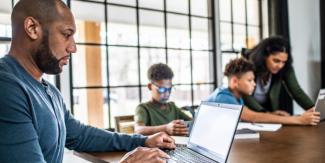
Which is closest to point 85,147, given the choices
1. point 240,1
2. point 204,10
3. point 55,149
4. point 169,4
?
point 55,149

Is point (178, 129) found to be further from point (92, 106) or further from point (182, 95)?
point (182, 95)

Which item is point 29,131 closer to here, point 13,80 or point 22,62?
point 13,80

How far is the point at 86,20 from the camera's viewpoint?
7.88ft

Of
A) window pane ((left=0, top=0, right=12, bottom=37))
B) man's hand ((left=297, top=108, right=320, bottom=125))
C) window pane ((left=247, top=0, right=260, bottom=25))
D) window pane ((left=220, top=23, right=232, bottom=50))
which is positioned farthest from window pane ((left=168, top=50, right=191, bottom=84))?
window pane ((left=0, top=0, right=12, bottom=37))

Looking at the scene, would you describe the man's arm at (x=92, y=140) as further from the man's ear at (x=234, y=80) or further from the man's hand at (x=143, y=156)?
the man's ear at (x=234, y=80)

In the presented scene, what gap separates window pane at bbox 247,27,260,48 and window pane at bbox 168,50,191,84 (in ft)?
3.31

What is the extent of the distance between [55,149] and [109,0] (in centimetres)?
173

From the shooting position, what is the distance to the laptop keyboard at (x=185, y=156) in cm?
112

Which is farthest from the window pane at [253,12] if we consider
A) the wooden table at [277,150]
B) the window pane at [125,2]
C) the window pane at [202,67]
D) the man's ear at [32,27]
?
the man's ear at [32,27]

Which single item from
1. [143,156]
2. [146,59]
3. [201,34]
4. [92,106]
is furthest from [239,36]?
[143,156]

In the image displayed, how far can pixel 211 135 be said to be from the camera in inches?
46.4

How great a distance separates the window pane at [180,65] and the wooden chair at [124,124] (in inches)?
33.6

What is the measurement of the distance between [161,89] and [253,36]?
211cm

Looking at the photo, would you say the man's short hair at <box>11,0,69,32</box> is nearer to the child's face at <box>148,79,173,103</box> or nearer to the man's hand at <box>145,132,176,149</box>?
the man's hand at <box>145,132,176,149</box>
